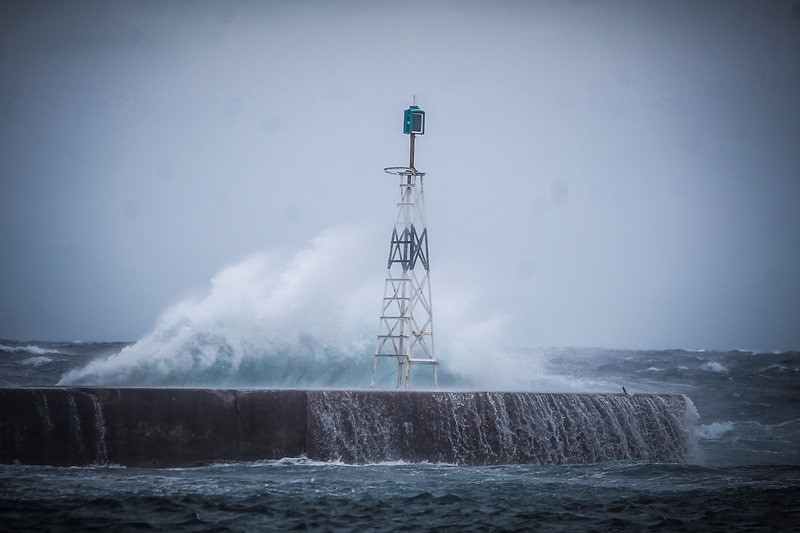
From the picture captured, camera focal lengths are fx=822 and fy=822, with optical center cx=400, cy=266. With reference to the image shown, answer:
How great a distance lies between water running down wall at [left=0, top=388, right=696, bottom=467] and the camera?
11.5 m

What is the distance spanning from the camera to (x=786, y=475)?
42.1 feet

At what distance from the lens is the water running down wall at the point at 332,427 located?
37.7 feet

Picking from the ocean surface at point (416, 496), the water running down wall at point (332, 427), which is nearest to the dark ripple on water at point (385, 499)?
the ocean surface at point (416, 496)

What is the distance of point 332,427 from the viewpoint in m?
12.7

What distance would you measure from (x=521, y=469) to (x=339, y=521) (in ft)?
16.1

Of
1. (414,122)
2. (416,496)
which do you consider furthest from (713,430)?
(416,496)

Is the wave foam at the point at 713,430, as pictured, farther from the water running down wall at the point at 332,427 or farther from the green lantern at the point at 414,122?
the green lantern at the point at 414,122

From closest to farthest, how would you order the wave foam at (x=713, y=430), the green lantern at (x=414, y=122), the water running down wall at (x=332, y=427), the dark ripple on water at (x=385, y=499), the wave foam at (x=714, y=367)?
1. the dark ripple on water at (x=385, y=499)
2. the water running down wall at (x=332, y=427)
3. the green lantern at (x=414, y=122)
4. the wave foam at (x=713, y=430)
5. the wave foam at (x=714, y=367)

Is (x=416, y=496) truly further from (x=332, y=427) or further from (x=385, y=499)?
(x=332, y=427)

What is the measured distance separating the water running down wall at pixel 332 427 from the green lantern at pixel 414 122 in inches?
224

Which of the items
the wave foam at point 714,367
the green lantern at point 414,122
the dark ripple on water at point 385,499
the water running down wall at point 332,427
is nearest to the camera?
the dark ripple on water at point 385,499

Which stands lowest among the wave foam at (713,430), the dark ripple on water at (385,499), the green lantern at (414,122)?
the dark ripple on water at (385,499)

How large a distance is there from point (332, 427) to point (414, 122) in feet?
21.9

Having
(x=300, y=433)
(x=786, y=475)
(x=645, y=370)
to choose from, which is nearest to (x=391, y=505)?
(x=300, y=433)
